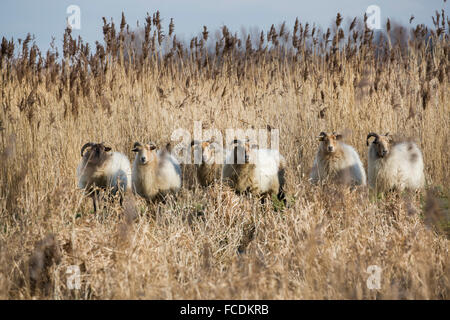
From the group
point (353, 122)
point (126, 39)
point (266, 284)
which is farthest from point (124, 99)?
point (266, 284)

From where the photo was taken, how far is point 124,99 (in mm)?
8070

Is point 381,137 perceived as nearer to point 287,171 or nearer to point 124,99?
point 287,171

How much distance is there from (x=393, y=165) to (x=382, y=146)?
317 millimetres

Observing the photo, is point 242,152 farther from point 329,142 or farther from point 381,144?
point 381,144

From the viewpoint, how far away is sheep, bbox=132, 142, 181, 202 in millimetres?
6215

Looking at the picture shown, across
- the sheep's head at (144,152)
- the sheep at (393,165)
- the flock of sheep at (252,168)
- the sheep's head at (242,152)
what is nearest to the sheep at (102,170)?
the flock of sheep at (252,168)

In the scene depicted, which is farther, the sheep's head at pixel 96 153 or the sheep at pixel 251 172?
the sheep at pixel 251 172

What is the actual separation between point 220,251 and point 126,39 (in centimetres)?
512

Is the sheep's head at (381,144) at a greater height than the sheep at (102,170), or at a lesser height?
greater

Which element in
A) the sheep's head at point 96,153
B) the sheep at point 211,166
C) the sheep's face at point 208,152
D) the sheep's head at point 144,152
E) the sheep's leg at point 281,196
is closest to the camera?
the sheep's head at point 144,152

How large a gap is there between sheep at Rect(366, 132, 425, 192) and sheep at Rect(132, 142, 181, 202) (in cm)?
270

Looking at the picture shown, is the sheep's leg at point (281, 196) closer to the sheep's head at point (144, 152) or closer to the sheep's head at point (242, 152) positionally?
the sheep's head at point (242, 152)

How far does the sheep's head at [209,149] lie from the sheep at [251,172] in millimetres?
349

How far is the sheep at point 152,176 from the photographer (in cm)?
621
